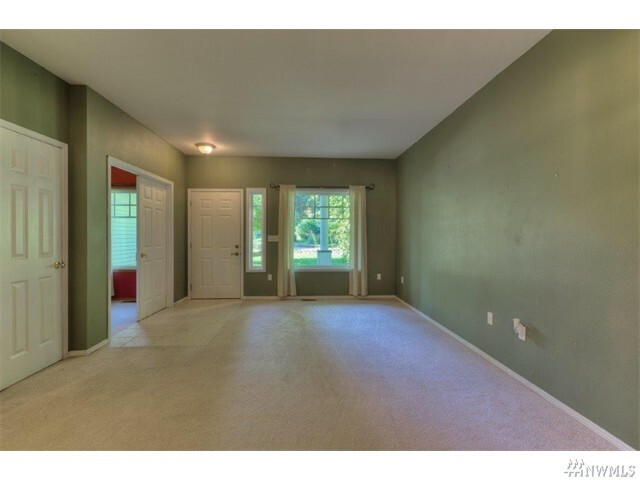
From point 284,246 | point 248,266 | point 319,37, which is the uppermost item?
point 319,37

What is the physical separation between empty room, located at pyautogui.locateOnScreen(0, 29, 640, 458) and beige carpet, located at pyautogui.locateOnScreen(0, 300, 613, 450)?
0.02 m

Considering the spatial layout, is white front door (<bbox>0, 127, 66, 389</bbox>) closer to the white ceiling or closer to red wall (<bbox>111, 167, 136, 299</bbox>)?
the white ceiling

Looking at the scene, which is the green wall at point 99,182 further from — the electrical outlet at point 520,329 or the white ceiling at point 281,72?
the electrical outlet at point 520,329

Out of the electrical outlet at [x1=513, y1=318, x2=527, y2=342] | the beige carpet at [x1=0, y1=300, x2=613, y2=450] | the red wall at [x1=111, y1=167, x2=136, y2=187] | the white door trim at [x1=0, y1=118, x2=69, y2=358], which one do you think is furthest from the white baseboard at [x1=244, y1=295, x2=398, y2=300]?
the electrical outlet at [x1=513, y1=318, x2=527, y2=342]

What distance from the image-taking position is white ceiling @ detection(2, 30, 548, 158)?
6.75 feet

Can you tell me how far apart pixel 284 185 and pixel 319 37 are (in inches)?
133

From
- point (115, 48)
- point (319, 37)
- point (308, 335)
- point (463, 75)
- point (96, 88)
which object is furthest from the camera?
point (308, 335)

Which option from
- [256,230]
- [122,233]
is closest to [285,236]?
[256,230]

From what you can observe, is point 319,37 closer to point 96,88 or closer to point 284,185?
point 96,88

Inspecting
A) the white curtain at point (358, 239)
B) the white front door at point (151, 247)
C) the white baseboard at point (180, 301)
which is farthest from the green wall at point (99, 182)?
the white curtain at point (358, 239)

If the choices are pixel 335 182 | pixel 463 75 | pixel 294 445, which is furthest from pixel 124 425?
pixel 335 182

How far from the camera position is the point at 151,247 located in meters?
4.25

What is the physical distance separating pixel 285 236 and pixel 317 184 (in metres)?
1.14

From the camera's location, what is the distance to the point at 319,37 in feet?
6.64
